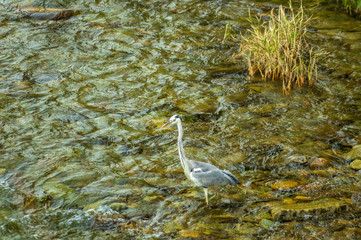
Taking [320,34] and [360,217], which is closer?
[360,217]

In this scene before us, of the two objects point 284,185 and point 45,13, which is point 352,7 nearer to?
point 284,185

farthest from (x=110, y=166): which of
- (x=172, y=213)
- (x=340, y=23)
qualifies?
(x=340, y=23)

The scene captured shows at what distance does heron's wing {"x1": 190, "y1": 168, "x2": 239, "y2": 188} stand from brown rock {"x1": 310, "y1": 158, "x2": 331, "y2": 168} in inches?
62.2

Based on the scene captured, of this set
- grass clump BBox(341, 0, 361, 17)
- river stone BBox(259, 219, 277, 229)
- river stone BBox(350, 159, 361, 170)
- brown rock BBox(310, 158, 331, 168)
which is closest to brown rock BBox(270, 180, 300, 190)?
brown rock BBox(310, 158, 331, 168)

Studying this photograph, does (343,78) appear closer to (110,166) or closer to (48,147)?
(110,166)

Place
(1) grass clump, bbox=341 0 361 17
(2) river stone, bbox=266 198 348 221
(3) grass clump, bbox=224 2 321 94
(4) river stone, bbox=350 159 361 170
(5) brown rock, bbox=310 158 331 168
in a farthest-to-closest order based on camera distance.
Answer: (1) grass clump, bbox=341 0 361 17, (3) grass clump, bbox=224 2 321 94, (5) brown rock, bbox=310 158 331 168, (4) river stone, bbox=350 159 361 170, (2) river stone, bbox=266 198 348 221

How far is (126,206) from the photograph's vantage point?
6445 millimetres

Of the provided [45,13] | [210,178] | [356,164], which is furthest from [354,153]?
[45,13]

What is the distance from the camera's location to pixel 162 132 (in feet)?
28.1

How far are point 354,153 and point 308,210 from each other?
6.13 ft

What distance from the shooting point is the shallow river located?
6.15 meters

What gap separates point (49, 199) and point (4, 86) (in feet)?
14.5

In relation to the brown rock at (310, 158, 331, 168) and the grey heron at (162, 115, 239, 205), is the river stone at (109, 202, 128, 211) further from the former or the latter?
the brown rock at (310, 158, 331, 168)

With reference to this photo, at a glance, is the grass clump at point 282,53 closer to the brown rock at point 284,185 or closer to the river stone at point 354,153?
the river stone at point 354,153
